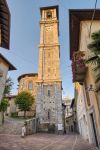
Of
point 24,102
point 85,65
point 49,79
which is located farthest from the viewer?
point 24,102

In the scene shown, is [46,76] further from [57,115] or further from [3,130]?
[3,130]

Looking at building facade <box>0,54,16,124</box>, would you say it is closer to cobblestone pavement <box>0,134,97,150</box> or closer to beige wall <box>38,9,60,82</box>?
cobblestone pavement <box>0,134,97,150</box>

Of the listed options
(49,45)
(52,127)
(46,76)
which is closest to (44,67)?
(46,76)

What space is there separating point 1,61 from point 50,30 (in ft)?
121

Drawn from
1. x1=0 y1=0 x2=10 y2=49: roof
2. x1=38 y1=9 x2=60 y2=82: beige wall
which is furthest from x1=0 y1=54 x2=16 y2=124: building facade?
x1=38 y1=9 x2=60 y2=82: beige wall

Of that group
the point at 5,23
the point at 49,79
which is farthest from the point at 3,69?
the point at 49,79

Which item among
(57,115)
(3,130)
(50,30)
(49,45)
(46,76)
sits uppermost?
(50,30)

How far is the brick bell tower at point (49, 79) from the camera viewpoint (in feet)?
127

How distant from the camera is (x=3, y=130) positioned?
26.8 m

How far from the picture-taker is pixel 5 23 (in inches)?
511

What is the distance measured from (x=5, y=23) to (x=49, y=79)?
30341mm

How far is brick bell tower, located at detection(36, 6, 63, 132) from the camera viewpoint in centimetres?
3875

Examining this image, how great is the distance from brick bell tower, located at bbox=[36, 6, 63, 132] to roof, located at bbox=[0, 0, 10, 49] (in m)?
26.4

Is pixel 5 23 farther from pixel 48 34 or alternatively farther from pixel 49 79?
pixel 48 34
